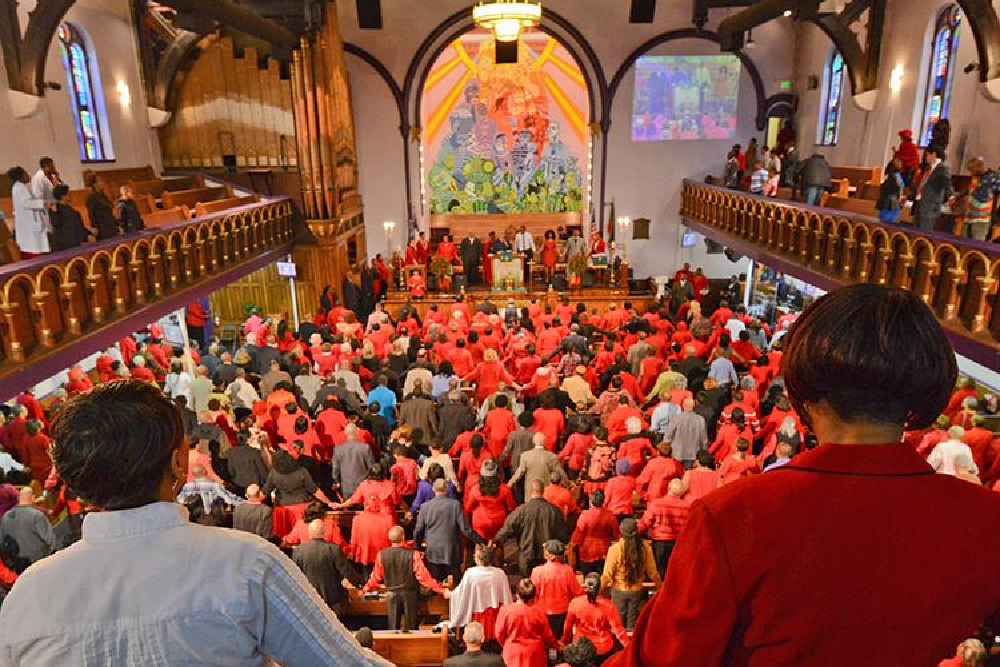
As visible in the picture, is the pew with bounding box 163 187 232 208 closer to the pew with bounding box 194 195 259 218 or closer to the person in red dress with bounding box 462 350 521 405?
the pew with bounding box 194 195 259 218

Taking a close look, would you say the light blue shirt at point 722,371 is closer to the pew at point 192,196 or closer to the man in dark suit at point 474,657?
the man in dark suit at point 474,657

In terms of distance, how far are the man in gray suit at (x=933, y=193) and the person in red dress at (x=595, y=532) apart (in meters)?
5.50

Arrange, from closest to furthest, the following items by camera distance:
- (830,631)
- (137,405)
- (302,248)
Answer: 1. (830,631)
2. (137,405)
3. (302,248)

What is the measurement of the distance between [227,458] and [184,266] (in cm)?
515

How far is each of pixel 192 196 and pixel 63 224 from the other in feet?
22.9

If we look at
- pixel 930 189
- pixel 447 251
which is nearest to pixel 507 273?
pixel 447 251

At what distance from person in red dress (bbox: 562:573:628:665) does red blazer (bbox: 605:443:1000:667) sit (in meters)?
3.98

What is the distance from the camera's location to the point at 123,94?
48.9ft

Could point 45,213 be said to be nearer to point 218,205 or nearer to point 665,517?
point 218,205

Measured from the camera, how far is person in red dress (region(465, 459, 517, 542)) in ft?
20.5

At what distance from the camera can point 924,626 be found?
3.69 ft

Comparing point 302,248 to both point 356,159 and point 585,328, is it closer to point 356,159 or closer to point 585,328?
point 356,159

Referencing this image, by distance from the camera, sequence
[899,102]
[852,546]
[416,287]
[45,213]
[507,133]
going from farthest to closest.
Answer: [507,133] < [416,287] < [899,102] < [45,213] < [852,546]

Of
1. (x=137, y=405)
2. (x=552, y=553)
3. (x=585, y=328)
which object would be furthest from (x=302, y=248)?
(x=137, y=405)
